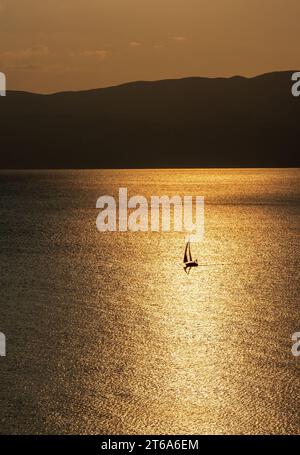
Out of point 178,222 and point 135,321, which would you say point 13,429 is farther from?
point 178,222

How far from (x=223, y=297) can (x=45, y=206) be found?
450 feet

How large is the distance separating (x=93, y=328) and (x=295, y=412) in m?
16.9

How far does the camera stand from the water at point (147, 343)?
3231cm

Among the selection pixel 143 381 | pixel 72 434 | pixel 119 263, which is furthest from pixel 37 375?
pixel 119 263

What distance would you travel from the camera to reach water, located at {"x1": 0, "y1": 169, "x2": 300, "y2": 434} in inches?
1272

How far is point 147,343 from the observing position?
43625 mm
